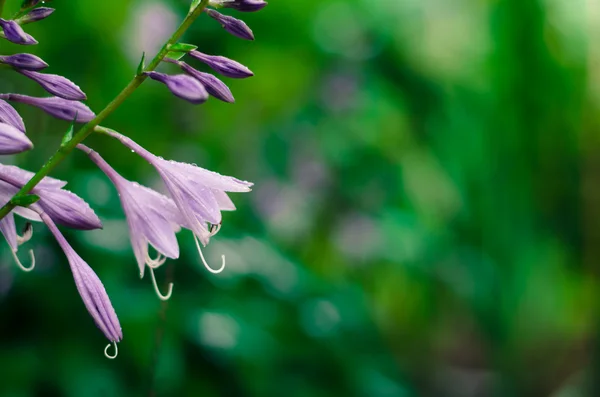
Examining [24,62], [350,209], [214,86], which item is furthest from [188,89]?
[350,209]

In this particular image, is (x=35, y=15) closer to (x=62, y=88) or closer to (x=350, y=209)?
(x=62, y=88)

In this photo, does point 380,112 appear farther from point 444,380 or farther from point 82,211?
point 82,211

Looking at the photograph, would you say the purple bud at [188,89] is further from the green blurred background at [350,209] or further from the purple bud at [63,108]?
the green blurred background at [350,209]

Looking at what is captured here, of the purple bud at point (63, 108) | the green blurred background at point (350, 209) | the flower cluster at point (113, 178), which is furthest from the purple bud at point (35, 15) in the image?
the green blurred background at point (350, 209)

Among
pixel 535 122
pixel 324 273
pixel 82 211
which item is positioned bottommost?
pixel 324 273

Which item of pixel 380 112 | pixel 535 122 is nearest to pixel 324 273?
pixel 380 112

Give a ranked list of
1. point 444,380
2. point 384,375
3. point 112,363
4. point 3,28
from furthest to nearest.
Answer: point 444,380, point 384,375, point 112,363, point 3,28

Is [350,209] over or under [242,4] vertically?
under
